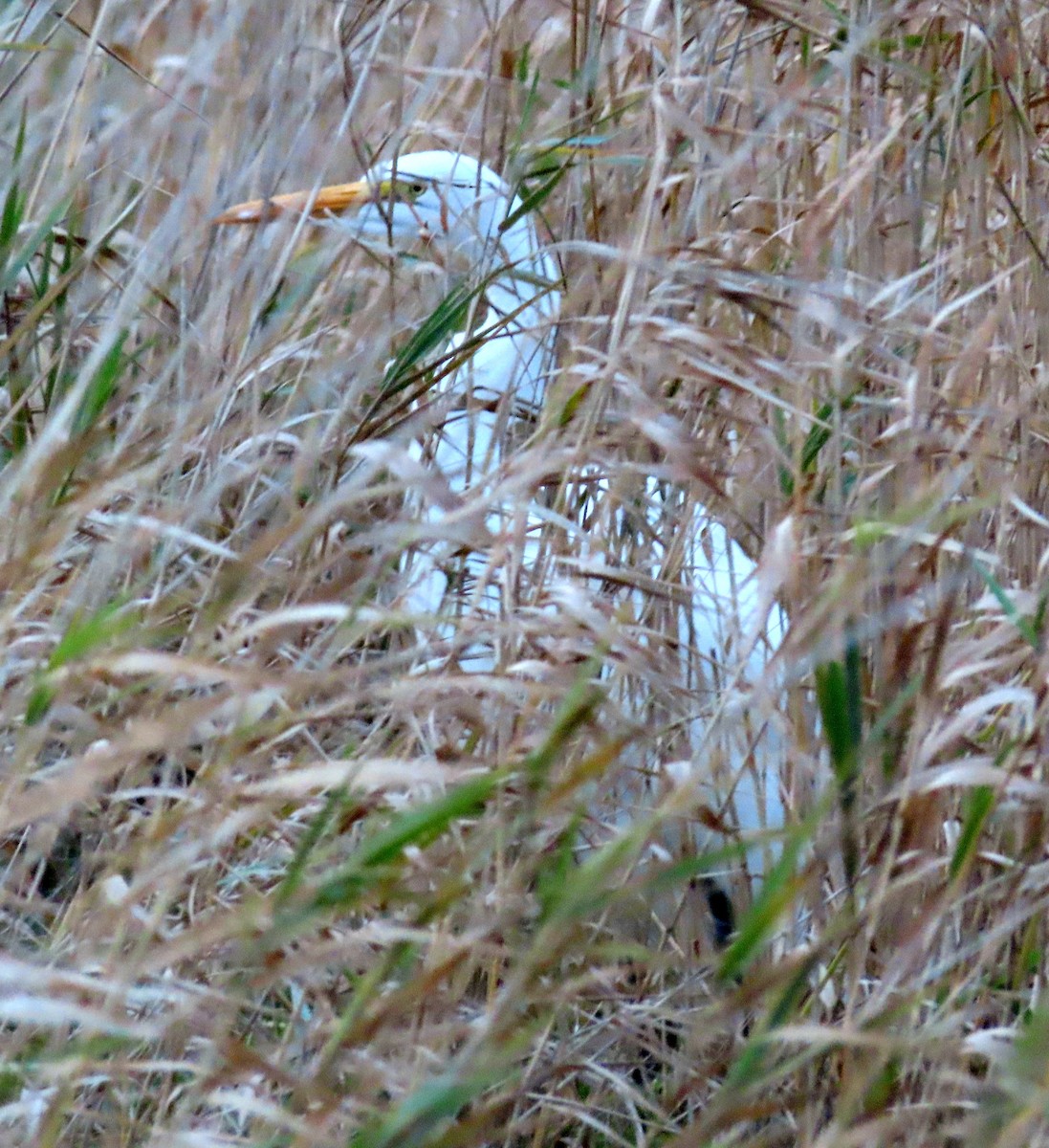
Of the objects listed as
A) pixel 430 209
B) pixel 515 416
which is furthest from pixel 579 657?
pixel 430 209

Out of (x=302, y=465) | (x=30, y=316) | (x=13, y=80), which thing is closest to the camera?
(x=302, y=465)

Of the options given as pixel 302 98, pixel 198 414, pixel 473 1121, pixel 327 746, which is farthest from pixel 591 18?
pixel 473 1121

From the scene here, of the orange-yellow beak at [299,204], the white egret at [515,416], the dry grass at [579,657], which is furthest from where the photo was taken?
the orange-yellow beak at [299,204]

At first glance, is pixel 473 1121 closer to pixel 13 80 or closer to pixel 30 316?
pixel 30 316

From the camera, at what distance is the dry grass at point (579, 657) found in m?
0.75

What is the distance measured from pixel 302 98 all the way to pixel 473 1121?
975 mm

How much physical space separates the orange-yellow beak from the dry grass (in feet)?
0.13

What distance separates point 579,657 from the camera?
0.97 meters

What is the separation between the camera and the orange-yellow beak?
4.30 ft

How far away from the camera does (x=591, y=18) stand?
1225mm

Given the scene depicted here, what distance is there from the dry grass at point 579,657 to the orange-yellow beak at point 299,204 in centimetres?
4

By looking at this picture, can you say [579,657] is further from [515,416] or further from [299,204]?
[299,204]

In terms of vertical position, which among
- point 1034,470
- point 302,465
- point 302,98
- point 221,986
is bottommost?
point 221,986

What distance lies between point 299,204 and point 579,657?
732 millimetres
